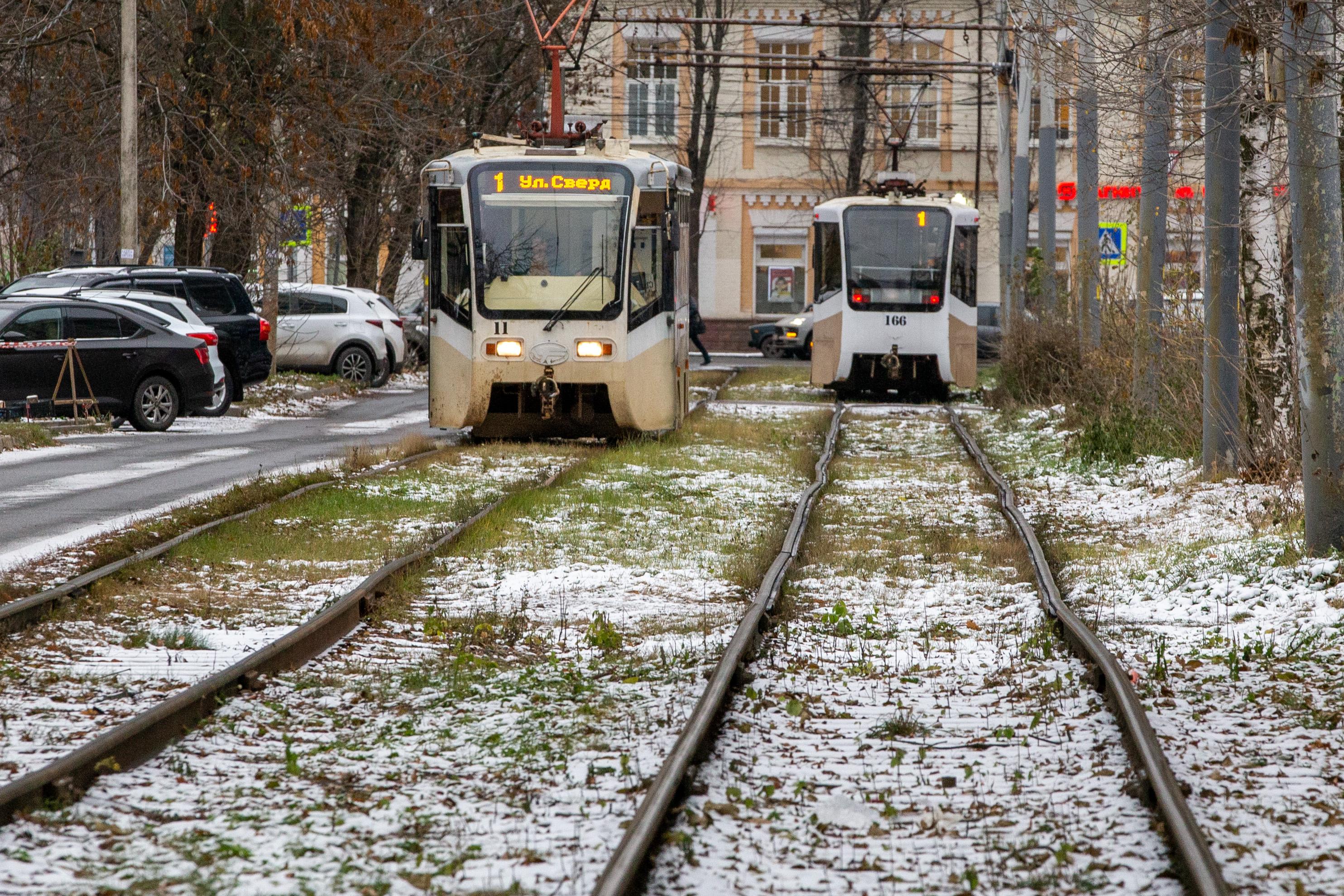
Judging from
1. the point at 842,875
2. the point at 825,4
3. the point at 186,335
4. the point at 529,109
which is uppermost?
the point at 825,4

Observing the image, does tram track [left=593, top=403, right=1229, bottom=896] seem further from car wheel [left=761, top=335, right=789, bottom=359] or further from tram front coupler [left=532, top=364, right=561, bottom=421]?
car wheel [left=761, top=335, right=789, bottom=359]

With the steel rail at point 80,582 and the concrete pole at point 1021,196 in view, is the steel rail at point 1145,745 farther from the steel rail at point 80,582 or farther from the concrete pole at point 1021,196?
the concrete pole at point 1021,196

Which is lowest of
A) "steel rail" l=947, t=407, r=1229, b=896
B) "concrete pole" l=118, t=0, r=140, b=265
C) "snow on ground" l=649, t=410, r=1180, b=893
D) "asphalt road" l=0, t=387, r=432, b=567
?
"snow on ground" l=649, t=410, r=1180, b=893

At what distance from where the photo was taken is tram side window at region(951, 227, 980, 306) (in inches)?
1050

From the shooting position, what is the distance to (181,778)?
5906mm

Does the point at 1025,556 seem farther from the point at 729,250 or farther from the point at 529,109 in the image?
the point at 729,250

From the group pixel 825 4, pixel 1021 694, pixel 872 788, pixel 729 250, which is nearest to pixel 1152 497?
pixel 1021 694

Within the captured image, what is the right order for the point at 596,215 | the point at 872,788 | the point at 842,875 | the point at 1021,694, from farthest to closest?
the point at 596,215 → the point at 1021,694 → the point at 872,788 → the point at 842,875

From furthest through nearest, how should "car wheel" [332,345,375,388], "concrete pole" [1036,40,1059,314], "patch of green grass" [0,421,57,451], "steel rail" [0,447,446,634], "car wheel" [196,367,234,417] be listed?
"car wheel" [332,345,375,388] → "concrete pole" [1036,40,1059,314] → "car wheel" [196,367,234,417] → "patch of green grass" [0,421,57,451] → "steel rail" [0,447,446,634]

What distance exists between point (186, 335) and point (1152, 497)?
39.9 feet

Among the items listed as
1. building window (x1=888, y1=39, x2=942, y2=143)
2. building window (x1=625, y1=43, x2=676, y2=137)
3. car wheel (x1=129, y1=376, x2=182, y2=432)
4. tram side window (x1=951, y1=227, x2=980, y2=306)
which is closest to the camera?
car wheel (x1=129, y1=376, x2=182, y2=432)

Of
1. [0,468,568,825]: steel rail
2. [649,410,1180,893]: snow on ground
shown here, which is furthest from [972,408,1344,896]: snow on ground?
[0,468,568,825]: steel rail

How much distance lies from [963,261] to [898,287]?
1.00 meters

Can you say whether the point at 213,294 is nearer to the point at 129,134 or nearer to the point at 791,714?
the point at 129,134
